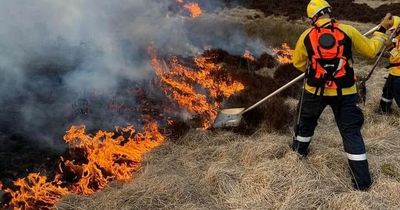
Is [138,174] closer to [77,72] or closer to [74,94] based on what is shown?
[74,94]

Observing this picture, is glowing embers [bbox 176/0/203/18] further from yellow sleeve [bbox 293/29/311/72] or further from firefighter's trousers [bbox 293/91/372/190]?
firefighter's trousers [bbox 293/91/372/190]

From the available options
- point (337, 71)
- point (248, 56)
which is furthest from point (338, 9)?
point (337, 71)

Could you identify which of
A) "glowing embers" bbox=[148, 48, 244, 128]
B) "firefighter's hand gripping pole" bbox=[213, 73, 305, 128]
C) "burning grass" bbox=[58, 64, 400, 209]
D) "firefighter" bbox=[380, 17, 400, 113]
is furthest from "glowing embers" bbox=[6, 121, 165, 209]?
"firefighter" bbox=[380, 17, 400, 113]

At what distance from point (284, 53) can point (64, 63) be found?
6.25 meters

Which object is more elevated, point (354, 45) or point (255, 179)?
point (354, 45)

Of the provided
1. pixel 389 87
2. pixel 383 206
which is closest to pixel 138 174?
pixel 383 206

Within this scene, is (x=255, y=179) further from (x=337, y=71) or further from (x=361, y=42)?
(x=361, y=42)

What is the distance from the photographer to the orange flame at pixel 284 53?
10352 mm

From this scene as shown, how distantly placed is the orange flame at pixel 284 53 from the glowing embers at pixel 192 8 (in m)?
5.78

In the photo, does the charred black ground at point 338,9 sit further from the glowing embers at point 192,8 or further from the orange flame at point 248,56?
the orange flame at point 248,56

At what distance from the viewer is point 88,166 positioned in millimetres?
4832

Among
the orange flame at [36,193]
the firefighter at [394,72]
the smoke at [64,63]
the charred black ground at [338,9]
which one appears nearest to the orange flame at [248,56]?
the smoke at [64,63]

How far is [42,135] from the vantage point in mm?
5520

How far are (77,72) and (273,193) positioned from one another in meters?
4.48
